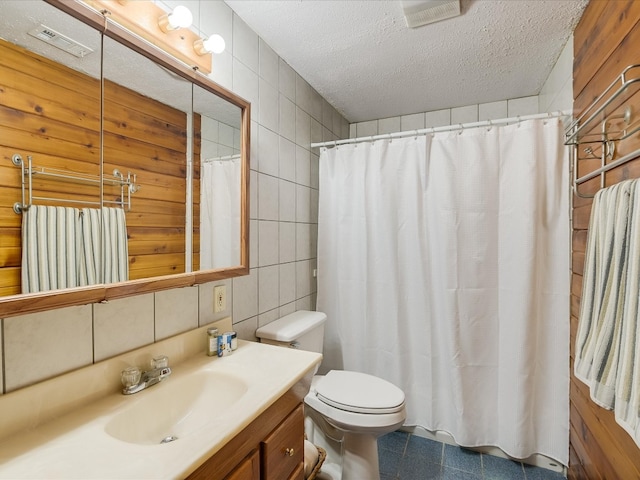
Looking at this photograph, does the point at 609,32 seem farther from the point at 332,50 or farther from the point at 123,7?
the point at 123,7

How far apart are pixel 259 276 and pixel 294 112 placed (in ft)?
3.45

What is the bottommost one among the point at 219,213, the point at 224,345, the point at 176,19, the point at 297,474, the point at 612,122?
the point at 297,474

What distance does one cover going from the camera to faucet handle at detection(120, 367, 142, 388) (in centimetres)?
96

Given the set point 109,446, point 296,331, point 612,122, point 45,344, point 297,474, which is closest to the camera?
point 109,446

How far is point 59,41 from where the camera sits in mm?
807

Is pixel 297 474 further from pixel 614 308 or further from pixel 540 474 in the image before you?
pixel 540 474

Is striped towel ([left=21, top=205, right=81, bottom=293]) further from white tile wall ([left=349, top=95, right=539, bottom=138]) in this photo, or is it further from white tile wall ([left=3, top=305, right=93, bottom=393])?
white tile wall ([left=349, top=95, right=539, bottom=138])

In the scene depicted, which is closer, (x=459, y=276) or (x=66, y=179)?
(x=66, y=179)

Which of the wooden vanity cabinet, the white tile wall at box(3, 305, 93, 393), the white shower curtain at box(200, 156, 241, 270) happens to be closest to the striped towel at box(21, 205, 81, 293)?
the white tile wall at box(3, 305, 93, 393)

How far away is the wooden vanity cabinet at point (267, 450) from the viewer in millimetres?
760

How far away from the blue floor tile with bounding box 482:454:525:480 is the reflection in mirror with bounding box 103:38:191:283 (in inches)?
73.9

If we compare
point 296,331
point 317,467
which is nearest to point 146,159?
point 296,331

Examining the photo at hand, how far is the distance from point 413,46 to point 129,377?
1.98m

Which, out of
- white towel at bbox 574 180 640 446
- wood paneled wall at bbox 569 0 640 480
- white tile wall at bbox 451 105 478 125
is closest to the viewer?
white towel at bbox 574 180 640 446
